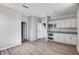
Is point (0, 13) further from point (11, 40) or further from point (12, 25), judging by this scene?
point (11, 40)

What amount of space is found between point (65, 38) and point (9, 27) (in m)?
3.73

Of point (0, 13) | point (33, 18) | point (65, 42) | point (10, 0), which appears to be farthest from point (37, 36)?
point (10, 0)

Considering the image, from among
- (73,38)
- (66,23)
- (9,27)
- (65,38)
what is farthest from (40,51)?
(66,23)

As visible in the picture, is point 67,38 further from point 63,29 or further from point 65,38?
point 63,29

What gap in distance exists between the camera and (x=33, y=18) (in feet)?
18.7

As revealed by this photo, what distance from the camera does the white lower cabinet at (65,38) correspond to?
13.2ft

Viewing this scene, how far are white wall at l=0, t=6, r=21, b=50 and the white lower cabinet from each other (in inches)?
115

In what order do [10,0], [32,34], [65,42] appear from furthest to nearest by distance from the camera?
[32,34] < [65,42] < [10,0]

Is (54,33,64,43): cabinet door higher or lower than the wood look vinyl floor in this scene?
higher

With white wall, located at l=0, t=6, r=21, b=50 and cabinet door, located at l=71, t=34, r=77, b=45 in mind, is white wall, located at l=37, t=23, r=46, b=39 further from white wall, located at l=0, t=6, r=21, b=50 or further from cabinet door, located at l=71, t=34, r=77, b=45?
cabinet door, located at l=71, t=34, r=77, b=45

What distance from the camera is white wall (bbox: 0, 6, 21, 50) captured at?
3.20 meters

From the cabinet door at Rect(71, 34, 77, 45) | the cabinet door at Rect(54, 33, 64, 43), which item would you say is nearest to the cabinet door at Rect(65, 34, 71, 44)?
the cabinet door at Rect(71, 34, 77, 45)
